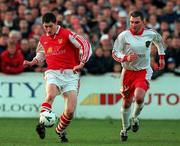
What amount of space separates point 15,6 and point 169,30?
4.52 metres

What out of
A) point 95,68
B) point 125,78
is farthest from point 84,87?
point 125,78

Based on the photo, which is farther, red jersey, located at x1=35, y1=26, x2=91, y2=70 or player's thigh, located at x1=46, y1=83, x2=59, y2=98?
red jersey, located at x1=35, y1=26, x2=91, y2=70

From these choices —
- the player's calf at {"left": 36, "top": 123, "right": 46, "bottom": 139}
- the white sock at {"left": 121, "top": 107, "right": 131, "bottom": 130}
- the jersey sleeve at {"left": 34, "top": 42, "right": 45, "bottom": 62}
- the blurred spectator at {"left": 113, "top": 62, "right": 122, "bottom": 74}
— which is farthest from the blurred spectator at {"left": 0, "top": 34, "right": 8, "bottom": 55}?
the player's calf at {"left": 36, "top": 123, "right": 46, "bottom": 139}

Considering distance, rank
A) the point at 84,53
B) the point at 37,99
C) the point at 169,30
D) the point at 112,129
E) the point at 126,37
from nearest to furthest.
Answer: the point at 84,53
the point at 126,37
the point at 112,129
the point at 37,99
the point at 169,30

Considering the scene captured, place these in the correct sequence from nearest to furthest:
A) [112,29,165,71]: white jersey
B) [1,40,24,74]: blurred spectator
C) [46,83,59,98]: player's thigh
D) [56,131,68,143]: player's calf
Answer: [46,83,59,98]: player's thigh, [56,131,68,143]: player's calf, [112,29,165,71]: white jersey, [1,40,24,74]: blurred spectator

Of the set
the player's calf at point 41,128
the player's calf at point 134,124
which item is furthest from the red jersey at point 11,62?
the player's calf at point 41,128

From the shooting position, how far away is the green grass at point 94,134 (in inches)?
A: 558

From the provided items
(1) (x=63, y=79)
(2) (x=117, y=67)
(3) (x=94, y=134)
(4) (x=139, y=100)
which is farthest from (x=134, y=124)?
(2) (x=117, y=67)

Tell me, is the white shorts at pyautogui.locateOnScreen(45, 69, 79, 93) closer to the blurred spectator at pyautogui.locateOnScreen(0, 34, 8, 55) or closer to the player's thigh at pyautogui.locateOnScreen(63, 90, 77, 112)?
the player's thigh at pyautogui.locateOnScreen(63, 90, 77, 112)

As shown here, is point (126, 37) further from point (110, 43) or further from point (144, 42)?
point (110, 43)

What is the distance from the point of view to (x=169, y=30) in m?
22.2

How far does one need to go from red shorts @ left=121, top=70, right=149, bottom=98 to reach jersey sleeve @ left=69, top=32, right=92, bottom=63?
1280 millimetres

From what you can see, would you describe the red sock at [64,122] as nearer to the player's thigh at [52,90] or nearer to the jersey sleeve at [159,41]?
the player's thigh at [52,90]

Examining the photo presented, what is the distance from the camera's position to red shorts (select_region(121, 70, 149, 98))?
49.7 ft
